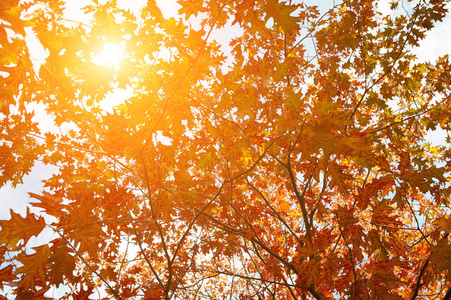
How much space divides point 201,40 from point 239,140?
3.60 ft

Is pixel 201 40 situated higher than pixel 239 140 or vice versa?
pixel 201 40

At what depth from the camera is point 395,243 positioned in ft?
8.06

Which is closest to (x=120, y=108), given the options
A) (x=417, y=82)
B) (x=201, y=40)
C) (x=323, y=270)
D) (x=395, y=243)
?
(x=201, y=40)

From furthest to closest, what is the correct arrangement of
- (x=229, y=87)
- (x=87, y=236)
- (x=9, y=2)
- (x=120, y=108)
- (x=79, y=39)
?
(x=229, y=87) → (x=120, y=108) → (x=87, y=236) → (x=79, y=39) → (x=9, y=2)

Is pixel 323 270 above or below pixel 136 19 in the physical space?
below

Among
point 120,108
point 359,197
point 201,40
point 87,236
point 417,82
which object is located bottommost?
point 87,236

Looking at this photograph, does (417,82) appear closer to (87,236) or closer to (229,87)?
(229,87)

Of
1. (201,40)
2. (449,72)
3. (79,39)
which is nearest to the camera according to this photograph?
(79,39)

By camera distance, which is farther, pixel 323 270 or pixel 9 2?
pixel 323 270

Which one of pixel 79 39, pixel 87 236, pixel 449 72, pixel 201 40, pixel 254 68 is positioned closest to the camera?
pixel 79 39

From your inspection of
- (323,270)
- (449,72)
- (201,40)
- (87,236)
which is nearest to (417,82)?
(449,72)

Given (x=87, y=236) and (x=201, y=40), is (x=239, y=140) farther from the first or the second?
(x=87, y=236)

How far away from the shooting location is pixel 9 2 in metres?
1.38

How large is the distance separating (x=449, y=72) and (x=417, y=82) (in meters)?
0.53
